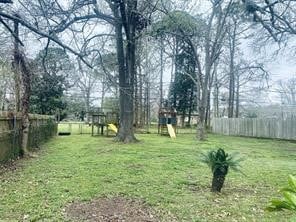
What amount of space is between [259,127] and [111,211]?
2038 centimetres

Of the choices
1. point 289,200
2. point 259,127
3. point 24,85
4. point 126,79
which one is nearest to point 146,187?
point 289,200

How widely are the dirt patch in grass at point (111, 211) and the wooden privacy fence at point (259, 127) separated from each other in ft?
57.4

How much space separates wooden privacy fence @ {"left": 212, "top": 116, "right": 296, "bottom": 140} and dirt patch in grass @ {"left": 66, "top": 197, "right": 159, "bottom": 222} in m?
17.5

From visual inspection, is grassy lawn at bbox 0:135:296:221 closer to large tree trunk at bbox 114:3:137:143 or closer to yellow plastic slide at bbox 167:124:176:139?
large tree trunk at bbox 114:3:137:143

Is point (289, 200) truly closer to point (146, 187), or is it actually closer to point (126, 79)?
point (146, 187)

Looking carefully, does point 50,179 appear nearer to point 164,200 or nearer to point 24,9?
point 164,200

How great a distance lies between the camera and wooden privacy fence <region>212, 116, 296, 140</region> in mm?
21172

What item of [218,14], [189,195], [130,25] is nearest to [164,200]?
[189,195]

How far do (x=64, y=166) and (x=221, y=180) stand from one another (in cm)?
417

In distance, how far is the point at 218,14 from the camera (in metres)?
19.4

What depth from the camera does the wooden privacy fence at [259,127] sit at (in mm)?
21172

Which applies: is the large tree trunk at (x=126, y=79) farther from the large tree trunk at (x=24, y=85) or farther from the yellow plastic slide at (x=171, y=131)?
Result: the yellow plastic slide at (x=171, y=131)

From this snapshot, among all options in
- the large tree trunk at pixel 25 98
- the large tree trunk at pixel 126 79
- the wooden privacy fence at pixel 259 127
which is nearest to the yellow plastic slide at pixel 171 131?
the wooden privacy fence at pixel 259 127

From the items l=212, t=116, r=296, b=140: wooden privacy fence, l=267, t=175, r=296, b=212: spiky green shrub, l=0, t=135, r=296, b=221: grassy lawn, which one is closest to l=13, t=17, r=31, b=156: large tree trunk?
l=0, t=135, r=296, b=221: grassy lawn
